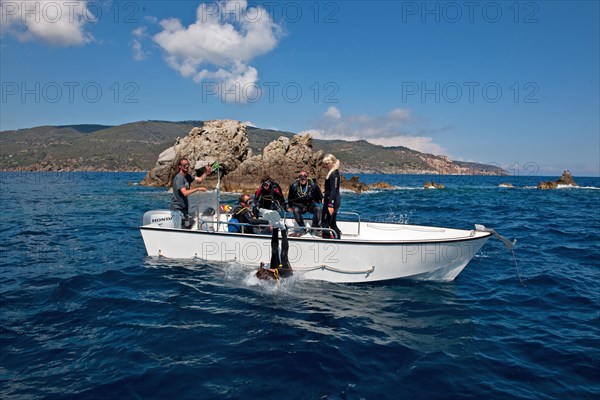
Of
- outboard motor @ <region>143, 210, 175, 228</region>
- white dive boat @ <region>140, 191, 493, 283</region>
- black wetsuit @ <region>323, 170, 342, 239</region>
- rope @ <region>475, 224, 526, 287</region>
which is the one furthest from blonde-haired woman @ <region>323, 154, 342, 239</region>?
outboard motor @ <region>143, 210, 175, 228</region>

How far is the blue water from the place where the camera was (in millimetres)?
4699

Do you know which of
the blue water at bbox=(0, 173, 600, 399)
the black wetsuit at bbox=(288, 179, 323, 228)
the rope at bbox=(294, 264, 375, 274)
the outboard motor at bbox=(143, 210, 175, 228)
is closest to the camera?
the blue water at bbox=(0, 173, 600, 399)

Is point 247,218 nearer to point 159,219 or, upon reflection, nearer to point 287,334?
point 159,219

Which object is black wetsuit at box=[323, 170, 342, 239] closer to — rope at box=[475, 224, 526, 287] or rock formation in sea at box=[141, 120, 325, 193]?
rope at box=[475, 224, 526, 287]

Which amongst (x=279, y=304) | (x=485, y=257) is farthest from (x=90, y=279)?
(x=485, y=257)

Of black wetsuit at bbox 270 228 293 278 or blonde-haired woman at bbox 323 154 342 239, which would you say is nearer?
black wetsuit at bbox 270 228 293 278

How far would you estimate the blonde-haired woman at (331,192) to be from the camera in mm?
9031

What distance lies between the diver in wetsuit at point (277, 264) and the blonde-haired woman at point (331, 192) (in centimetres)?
137

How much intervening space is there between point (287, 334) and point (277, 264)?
7.56 ft

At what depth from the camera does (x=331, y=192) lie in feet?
30.4

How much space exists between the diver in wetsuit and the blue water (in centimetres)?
32

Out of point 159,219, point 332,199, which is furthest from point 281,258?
point 159,219

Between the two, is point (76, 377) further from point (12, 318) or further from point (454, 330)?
point (454, 330)

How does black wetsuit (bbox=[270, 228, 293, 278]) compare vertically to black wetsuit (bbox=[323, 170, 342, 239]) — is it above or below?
below
